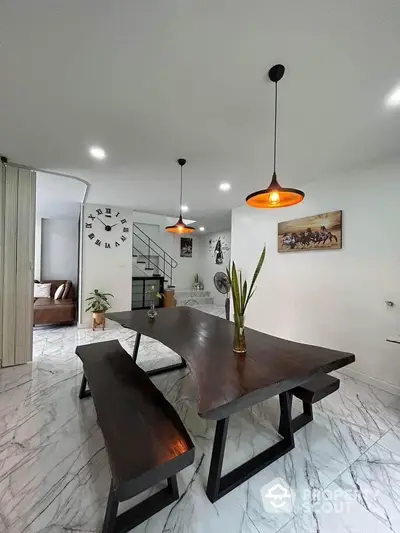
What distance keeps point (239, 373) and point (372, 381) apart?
2.22 m

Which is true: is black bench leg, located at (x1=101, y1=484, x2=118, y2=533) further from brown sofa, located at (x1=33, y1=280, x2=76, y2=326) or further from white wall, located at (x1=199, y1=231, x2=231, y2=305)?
white wall, located at (x1=199, y1=231, x2=231, y2=305)

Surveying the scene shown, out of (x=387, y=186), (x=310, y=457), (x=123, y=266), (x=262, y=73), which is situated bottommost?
(x=310, y=457)

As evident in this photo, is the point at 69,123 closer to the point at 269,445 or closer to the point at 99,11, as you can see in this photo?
the point at 99,11

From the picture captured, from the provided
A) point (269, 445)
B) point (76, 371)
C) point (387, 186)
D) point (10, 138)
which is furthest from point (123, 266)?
point (387, 186)

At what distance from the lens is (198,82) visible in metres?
1.60

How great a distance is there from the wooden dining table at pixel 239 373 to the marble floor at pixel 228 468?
0.07 metres

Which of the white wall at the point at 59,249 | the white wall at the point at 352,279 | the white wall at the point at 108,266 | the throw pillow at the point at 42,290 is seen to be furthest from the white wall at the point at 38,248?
the white wall at the point at 352,279

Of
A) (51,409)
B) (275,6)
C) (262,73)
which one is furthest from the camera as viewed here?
(51,409)

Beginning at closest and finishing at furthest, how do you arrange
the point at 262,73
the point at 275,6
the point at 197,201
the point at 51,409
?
the point at 275,6 → the point at 262,73 → the point at 51,409 → the point at 197,201

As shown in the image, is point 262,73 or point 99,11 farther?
point 262,73

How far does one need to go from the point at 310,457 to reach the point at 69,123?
321 centimetres

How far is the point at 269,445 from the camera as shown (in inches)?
66.1

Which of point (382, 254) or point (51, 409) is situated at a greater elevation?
point (382, 254)

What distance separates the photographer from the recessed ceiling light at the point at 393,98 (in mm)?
1633
